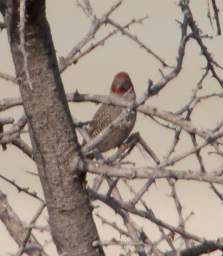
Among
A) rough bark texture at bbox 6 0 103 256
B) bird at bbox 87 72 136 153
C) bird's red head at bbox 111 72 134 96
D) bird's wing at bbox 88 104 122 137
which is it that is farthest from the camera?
bird's red head at bbox 111 72 134 96

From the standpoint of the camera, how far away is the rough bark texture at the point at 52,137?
2839 millimetres

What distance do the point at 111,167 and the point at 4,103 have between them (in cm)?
48

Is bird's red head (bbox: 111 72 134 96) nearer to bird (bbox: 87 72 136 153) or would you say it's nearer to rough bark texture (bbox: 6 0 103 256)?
bird (bbox: 87 72 136 153)

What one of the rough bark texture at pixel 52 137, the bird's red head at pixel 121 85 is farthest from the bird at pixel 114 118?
the rough bark texture at pixel 52 137

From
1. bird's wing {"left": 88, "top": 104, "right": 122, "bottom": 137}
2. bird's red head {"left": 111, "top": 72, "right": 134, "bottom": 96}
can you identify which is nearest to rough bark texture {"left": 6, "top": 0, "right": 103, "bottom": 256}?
bird's wing {"left": 88, "top": 104, "right": 122, "bottom": 137}

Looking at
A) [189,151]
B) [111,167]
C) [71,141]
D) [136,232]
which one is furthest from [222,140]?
[136,232]

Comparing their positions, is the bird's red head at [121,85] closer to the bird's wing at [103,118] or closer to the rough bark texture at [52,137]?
the bird's wing at [103,118]

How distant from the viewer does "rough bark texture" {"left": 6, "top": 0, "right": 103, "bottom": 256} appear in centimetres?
284

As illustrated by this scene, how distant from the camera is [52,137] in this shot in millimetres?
2934

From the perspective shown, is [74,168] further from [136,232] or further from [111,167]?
[136,232]

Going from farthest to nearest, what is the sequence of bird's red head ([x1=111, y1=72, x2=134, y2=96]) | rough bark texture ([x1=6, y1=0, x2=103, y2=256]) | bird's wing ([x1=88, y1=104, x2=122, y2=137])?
bird's red head ([x1=111, y1=72, x2=134, y2=96]), bird's wing ([x1=88, y1=104, x2=122, y2=137]), rough bark texture ([x1=6, y1=0, x2=103, y2=256])

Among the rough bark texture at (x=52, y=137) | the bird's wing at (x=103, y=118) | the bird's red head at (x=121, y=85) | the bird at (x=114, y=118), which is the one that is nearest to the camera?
the rough bark texture at (x=52, y=137)

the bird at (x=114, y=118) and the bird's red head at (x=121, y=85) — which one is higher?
the bird's red head at (x=121, y=85)

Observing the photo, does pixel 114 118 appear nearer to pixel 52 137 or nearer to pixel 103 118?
pixel 103 118
